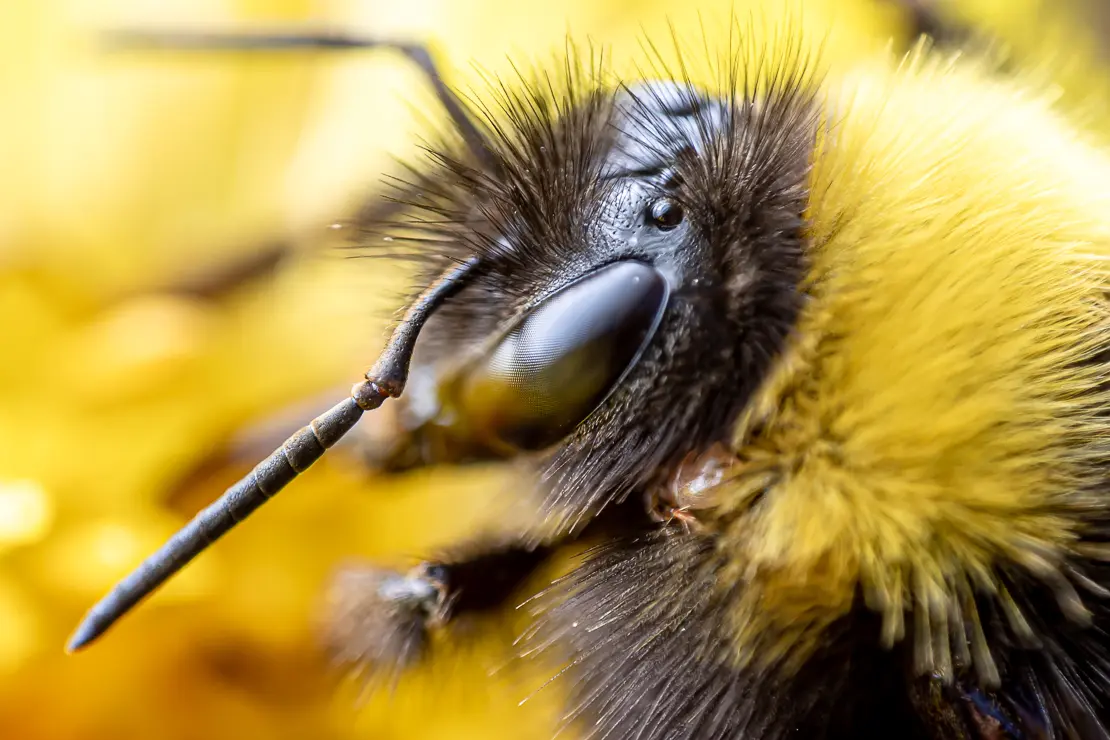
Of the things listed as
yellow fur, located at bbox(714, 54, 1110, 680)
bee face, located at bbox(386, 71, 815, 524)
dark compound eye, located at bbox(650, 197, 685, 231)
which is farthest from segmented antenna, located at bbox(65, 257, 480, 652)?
yellow fur, located at bbox(714, 54, 1110, 680)

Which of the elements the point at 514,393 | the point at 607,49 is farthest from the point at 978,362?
the point at 607,49

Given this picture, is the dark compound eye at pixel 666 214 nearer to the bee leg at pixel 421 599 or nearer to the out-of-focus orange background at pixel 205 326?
the bee leg at pixel 421 599

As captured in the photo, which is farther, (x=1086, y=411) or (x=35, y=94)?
(x=35, y=94)

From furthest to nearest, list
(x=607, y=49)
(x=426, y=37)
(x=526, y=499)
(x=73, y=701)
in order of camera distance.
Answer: (x=426, y=37) → (x=73, y=701) → (x=607, y=49) → (x=526, y=499)

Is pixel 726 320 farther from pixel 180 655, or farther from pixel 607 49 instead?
pixel 180 655

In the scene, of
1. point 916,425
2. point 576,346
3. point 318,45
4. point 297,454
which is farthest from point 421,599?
point 318,45

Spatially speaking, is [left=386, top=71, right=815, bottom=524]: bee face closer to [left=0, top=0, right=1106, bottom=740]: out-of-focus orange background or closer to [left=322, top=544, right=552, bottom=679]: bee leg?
[left=322, top=544, right=552, bottom=679]: bee leg
